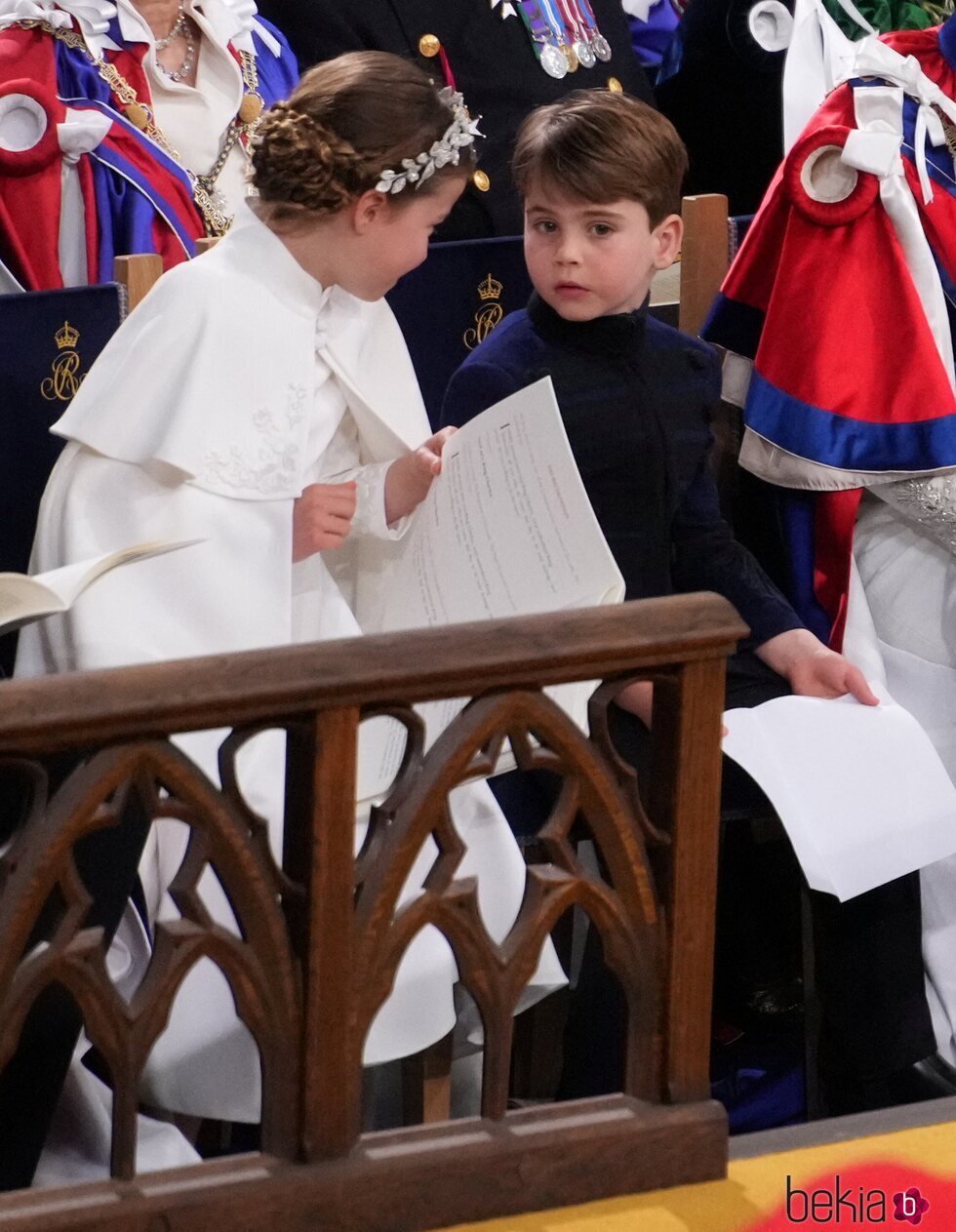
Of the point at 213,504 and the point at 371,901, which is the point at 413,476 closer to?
the point at 213,504

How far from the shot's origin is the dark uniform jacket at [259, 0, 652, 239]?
3355 millimetres

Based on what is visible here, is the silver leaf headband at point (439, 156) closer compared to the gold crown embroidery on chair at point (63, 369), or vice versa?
the silver leaf headband at point (439, 156)

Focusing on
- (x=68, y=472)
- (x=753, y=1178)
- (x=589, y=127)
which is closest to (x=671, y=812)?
(x=753, y=1178)

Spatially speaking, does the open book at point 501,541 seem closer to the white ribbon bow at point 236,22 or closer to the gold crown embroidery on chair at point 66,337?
the gold crown embroidery on chair at point 66,337

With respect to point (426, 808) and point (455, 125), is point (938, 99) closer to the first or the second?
point (455, 125)

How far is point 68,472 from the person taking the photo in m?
2.08

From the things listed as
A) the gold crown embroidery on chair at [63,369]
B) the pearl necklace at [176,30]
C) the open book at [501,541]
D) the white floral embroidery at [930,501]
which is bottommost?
the white floral embroidery at [930,501]

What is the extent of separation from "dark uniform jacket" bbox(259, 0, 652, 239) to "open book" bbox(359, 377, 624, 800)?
1.37 metres

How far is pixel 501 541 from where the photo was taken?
201cm

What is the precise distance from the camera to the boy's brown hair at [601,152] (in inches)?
88.7

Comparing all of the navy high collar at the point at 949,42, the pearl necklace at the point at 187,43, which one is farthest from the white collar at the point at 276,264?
the pearl necklace at the point at 187,43

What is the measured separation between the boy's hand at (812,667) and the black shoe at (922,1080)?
0.53 meters

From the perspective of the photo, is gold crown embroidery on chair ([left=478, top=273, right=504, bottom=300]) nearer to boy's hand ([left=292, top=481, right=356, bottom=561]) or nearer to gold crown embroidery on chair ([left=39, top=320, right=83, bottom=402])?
gold crown embroidery on chair ([left=39, top=320, right=83, bottom=402])

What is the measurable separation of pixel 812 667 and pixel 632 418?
42 cm
